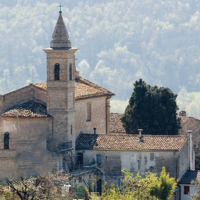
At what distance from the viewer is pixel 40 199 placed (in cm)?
4125

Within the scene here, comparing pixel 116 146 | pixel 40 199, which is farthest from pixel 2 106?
pixel 40 199

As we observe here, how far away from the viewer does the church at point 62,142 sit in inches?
2201

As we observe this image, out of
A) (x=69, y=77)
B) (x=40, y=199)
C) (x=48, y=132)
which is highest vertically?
(x=69, y=77)

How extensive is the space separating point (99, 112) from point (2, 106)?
833cm

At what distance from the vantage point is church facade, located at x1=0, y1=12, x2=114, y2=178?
55781 millimetres

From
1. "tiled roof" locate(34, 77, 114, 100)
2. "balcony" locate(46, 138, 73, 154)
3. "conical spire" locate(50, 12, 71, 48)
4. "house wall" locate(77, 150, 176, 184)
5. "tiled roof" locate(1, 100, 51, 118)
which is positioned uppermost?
"conical spire" locate(50, 12, 71, 48)

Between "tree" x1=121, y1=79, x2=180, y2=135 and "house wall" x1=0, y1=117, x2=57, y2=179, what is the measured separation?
14.2 m

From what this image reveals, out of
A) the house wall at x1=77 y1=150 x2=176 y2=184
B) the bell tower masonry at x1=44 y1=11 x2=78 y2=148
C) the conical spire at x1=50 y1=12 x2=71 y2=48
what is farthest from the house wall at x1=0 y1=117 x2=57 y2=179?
the conical spire at x1=50 y1=12 x2=71 y2=48

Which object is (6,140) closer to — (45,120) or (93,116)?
(45,120)

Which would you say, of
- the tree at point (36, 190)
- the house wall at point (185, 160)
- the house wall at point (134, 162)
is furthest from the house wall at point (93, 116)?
the tree at point (36, 190)

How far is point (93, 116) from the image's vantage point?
206 feet

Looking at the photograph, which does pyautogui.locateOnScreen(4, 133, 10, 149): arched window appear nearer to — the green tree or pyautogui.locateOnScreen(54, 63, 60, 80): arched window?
pyautogui.locateOnScreen(54, 63, 60, 80): arched window

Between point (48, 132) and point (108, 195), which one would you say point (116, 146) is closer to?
point (48, 132)

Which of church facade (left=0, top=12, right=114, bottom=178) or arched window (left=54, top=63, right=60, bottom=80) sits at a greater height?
arched window (left=54, top=63, right=60, bottom=80)
